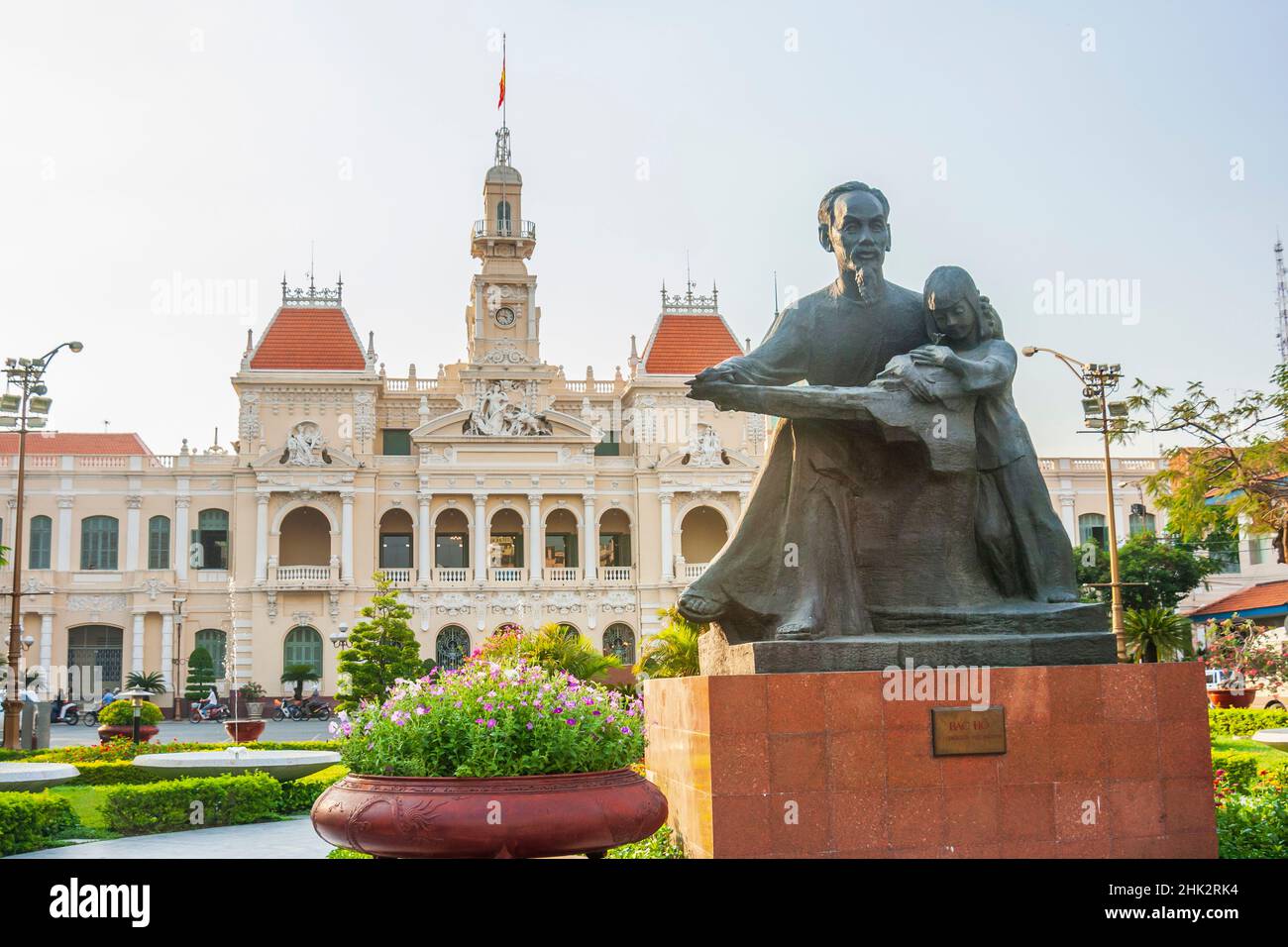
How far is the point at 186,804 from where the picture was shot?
35.2 ft

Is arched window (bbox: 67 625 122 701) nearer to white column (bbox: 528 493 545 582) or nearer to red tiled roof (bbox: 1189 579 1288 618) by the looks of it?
white column (bbox: 528 493 545 582)

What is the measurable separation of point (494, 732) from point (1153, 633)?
63.7ft

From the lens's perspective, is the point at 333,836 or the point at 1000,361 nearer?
the point at 333,836

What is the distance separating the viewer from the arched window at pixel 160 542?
140ft

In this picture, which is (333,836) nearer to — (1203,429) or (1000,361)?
(1000,361)

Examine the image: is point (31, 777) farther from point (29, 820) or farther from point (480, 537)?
point (480, 537)

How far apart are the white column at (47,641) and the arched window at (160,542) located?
12.2 feet

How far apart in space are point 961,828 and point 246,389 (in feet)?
137

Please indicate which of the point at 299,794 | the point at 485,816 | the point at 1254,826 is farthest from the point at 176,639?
the point at 1254,826

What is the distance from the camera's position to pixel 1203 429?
19562 mm

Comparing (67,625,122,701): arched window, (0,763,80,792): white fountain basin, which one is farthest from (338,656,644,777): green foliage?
(67,625,122,701): arched window

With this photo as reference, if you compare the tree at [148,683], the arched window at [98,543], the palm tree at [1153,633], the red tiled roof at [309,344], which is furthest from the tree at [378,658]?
the red tiled roof at [309,344]
